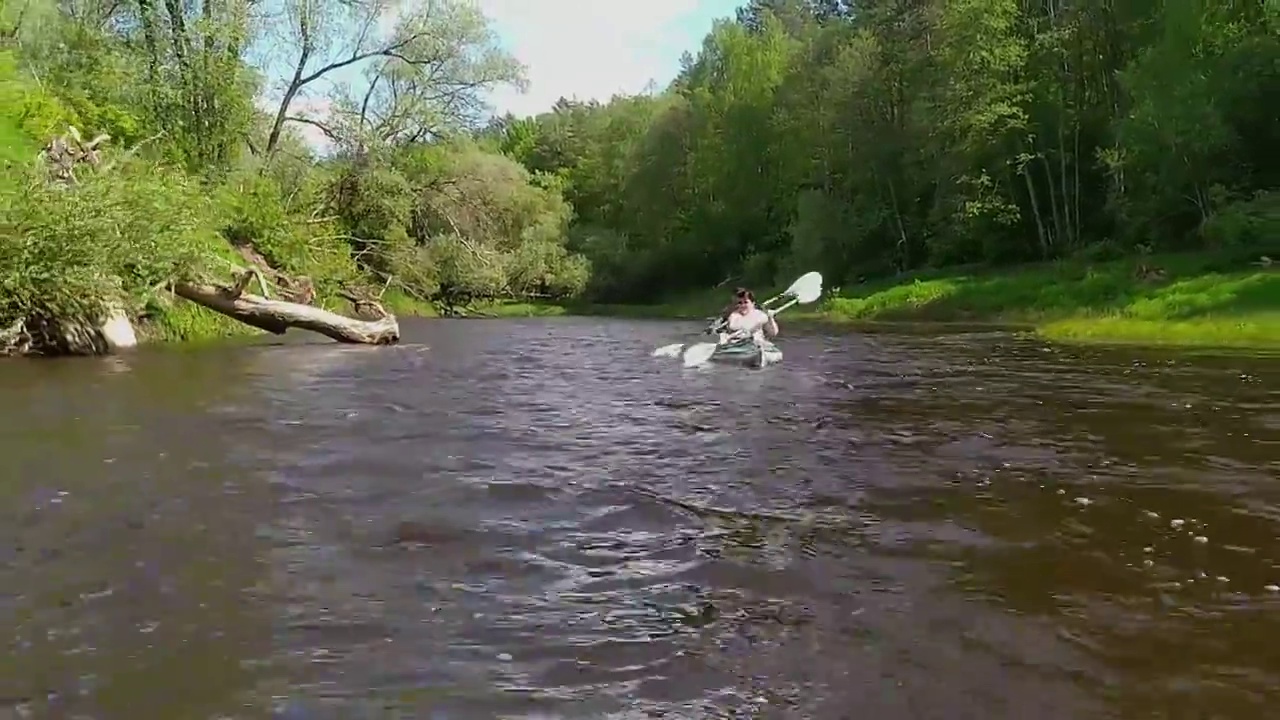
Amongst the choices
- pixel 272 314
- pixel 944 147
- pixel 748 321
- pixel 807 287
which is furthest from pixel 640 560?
pixel 944 147

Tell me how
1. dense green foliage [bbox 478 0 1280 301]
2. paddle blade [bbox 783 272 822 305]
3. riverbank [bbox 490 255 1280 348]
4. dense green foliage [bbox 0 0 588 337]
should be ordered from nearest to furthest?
dense green foliage [bbox 0 0 588 337], riverbank [bbox 490 255 1280 348], paddle blade [bbox 783 272 822 305], dense green foliage [bbox 478 0 1280 301]

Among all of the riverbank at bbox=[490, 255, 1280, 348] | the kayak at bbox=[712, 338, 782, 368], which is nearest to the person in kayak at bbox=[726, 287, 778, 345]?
the kayak at bbox=[712, 338, 782, 368]

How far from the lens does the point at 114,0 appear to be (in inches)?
1294

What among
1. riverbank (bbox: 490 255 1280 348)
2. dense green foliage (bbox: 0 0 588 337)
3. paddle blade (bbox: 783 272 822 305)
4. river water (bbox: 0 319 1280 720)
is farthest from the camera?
paddle blade (bbox: 783 272 822 305)

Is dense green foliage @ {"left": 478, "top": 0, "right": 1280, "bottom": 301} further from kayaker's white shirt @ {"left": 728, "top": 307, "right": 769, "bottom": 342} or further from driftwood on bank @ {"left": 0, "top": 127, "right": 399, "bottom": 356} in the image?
driftwood on bank @ {"left": 0, "top": 127, "right": 399, "bottom": 356}

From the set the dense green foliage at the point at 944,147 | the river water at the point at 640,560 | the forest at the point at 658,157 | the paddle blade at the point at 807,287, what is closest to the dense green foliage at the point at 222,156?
the forest at the point at 658,157

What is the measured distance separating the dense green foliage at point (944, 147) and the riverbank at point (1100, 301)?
2.21 m

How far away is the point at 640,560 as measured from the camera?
23.0ft

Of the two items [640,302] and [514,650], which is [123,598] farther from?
[640,302]

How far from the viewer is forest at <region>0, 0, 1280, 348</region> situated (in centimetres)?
2420

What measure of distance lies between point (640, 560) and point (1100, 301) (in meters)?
27.0

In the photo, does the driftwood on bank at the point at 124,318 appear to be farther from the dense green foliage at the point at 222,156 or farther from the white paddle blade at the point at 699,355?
the white paddle blade at the point at 699,355

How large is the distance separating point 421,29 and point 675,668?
34692 mm

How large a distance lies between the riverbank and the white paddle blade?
1019 cm
